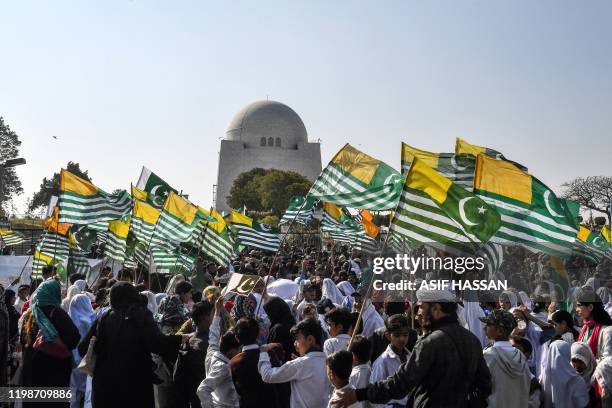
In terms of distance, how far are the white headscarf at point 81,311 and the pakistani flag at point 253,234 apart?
864 cm

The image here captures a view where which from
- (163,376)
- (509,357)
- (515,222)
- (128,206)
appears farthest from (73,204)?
(509,357)

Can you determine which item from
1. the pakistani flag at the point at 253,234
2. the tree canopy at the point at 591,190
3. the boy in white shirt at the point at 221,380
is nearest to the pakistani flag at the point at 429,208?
the boy in white shirt at the point at 221,380

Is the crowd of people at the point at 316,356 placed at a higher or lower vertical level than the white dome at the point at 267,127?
lower

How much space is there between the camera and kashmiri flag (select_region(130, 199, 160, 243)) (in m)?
11.7

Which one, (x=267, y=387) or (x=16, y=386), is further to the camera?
(x=16, y=386)

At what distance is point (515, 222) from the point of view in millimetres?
7070

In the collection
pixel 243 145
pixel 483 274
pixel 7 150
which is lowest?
pixel 483 274

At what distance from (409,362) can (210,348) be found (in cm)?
177

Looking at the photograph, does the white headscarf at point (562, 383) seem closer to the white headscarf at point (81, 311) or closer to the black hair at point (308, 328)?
the black hair at point (308, 328)

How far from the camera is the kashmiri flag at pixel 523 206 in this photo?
6938mm

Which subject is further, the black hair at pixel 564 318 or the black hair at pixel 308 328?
the black hair at pixel 564 318

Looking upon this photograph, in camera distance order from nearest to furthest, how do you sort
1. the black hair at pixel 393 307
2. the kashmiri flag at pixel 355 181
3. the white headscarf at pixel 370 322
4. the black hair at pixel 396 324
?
the black hair at pixel 396 324 < the white headscarf at pixel 370 322 < the black hair at pixel 393 307 < the kashmiri flag at pixel 355 181

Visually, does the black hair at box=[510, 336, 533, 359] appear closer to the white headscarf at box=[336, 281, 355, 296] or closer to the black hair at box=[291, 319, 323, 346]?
the black hair at box=[291, 319, 323, 346]

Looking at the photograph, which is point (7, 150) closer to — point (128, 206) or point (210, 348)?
point (128, 206)
